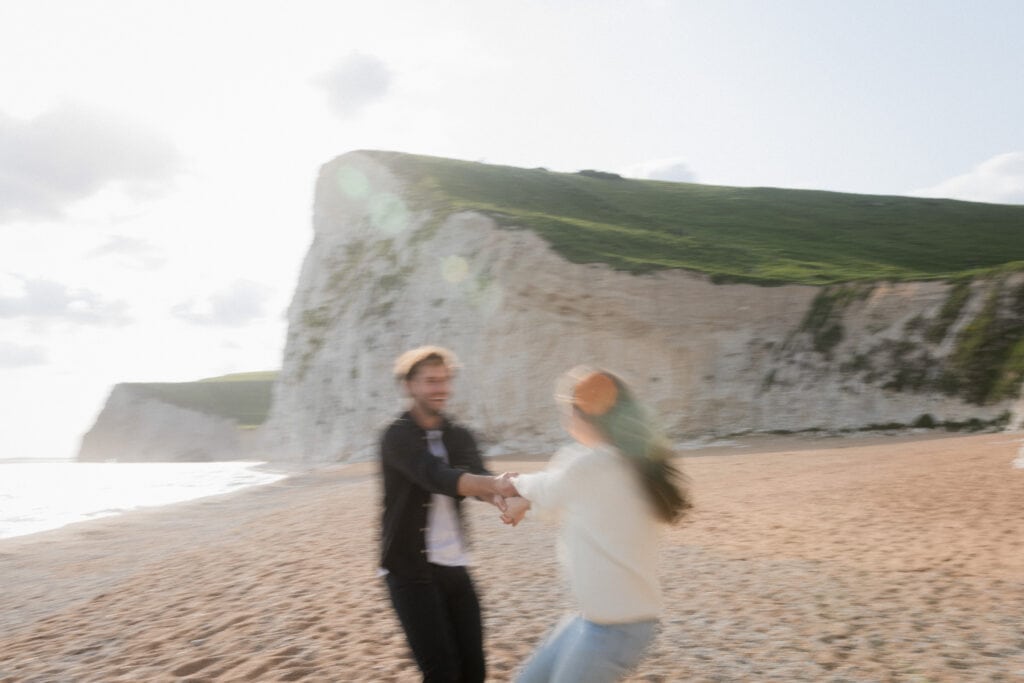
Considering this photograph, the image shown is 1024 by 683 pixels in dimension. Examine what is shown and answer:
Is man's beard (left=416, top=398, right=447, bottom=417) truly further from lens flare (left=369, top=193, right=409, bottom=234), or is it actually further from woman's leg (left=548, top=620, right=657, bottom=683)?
lens flare (left=369, top=193, right=409, bottom=234)

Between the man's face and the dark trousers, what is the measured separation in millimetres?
687

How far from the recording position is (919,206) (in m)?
68.2

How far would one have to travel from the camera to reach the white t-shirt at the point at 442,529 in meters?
3.70

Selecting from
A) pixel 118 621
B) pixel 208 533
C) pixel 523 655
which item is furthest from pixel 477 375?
pixel 523 655

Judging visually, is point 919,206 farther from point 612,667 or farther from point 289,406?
point 612,667

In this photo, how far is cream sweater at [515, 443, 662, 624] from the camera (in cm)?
287

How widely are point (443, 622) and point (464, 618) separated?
0.16 m

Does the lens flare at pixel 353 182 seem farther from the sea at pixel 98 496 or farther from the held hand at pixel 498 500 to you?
the held hand at pixel 498 500

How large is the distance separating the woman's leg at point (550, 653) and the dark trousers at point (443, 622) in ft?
1.87

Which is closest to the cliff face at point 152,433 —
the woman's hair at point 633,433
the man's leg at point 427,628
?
the man's leg at point 427,628

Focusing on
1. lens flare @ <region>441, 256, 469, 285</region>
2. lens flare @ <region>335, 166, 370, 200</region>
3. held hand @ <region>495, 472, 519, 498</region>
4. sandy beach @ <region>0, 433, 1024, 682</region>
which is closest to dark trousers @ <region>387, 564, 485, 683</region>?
held hand @ <region>495, 472, 519, 498</region>

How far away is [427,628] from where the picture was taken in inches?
140

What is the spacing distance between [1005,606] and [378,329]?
33324 mm

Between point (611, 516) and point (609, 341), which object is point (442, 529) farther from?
point (609, 341)
